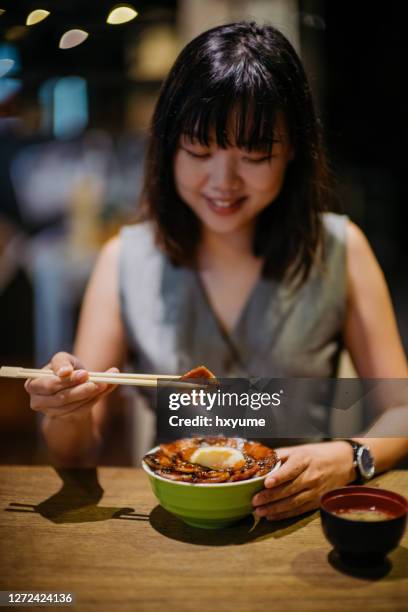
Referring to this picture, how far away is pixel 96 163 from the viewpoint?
12.0ft

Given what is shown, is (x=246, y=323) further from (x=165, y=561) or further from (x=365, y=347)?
(x=165, y=561)

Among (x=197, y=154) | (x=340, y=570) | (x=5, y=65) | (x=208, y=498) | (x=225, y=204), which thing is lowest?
(x=340, y=570)

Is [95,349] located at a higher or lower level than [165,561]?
higher

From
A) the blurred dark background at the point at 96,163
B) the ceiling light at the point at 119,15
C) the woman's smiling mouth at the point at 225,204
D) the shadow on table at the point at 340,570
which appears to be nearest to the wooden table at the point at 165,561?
the shadow on table at the point at 340,570

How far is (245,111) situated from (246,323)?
0.56m

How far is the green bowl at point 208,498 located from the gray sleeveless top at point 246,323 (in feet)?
1.77

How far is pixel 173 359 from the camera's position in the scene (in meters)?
1.62

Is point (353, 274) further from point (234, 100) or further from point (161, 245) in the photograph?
point (234, 100)

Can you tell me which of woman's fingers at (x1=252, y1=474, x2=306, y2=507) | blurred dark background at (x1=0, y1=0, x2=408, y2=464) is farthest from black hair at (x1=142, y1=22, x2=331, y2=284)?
blurred dark background at (x1=0, y1=0, x2=408, y2=464)

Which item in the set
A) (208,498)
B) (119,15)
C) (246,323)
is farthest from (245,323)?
(119,15)

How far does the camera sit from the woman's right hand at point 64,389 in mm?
1092

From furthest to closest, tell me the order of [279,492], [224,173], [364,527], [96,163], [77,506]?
[96,163], [224,173], [77,506], [279,492], [364,527]

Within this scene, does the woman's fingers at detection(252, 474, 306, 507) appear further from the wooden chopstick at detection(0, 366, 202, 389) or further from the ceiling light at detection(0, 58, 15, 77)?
the ceiling light at detection(0, 58, 15, 77)

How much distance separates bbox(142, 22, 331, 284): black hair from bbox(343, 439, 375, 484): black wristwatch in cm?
55
